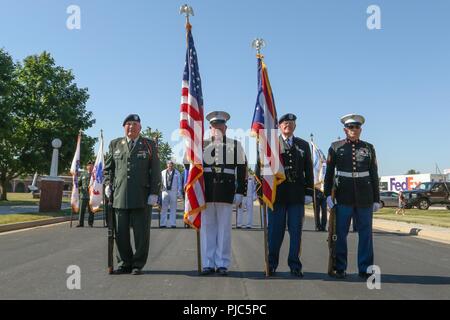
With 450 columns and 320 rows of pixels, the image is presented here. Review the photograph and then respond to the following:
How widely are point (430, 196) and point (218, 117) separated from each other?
3001 cm

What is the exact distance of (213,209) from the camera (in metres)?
6.25

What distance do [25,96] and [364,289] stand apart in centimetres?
3805

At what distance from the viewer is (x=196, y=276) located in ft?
19.2

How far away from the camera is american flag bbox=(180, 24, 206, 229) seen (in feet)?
20.0

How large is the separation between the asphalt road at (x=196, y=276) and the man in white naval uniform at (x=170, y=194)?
195 inches

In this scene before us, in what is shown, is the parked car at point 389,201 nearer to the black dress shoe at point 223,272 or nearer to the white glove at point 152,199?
the black dress shoe at point 223,272

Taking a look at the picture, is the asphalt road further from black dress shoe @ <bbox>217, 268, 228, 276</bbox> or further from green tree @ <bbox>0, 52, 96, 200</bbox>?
green tree @ <bbox>0, 52, 96, 200</bbox>

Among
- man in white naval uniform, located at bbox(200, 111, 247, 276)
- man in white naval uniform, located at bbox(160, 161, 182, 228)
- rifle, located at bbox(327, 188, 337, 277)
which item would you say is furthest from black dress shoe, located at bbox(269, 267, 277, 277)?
man in white naval uniform, located at bbox(160, 161, 182, 228)

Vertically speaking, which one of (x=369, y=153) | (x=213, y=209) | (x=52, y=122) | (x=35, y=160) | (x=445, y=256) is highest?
(x=52, y=122)

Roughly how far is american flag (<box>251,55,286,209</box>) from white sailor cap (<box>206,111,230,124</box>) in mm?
477
